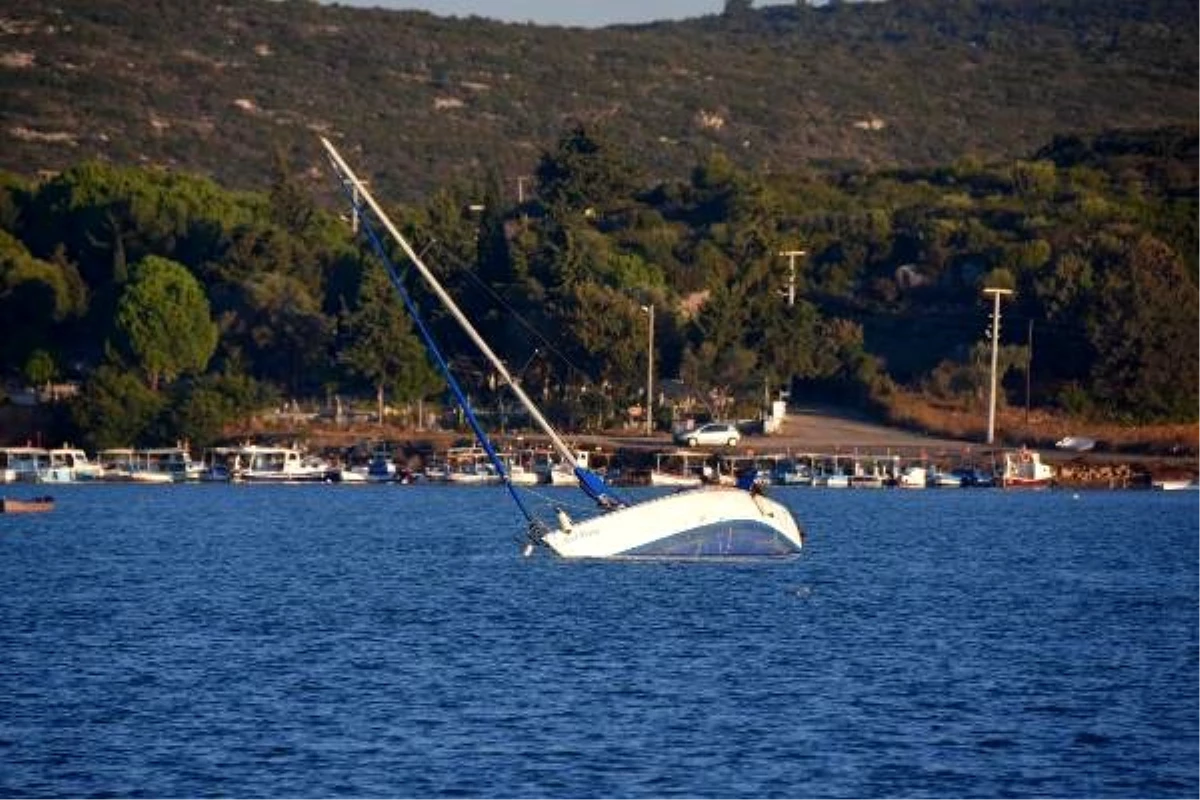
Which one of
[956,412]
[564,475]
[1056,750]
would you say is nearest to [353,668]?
[1056,750]

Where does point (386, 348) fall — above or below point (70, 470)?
above

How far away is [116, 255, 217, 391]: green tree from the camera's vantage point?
14312 cm

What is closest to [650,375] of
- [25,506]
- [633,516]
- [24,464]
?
[24,464]

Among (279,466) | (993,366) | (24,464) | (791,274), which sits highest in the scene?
(791,274)

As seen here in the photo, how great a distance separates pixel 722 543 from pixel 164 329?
246 feet

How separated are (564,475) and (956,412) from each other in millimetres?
24200

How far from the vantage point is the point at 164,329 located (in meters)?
144

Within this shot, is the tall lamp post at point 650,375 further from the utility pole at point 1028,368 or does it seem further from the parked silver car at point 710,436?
the utility pole at point 1028,368

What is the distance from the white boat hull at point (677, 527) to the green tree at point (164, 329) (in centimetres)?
7379

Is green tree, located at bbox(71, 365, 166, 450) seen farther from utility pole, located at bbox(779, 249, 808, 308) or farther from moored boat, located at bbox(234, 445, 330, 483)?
utility pole, located at bbox(779, 249, 808, 308)

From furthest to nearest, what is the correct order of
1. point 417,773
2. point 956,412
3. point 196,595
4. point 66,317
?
point 66,317, point 956,412, point 196,595, point 417,773

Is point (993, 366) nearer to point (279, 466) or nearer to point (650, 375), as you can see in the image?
point (650, 375)

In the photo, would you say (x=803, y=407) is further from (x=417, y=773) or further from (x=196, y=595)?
(x=417, y=773)

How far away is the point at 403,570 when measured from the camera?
76125mm
